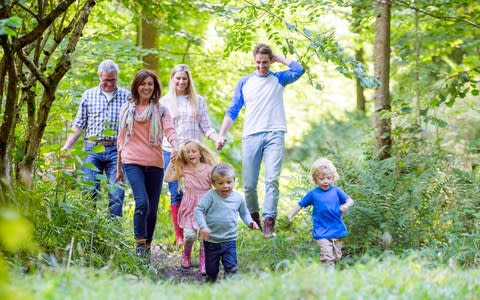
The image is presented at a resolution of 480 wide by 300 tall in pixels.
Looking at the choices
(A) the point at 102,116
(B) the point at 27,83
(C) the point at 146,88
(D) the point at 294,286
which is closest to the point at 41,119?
(B) the point at 27,83

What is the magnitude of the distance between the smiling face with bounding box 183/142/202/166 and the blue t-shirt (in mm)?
1396

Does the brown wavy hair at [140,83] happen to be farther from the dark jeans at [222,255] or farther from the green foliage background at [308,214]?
the dark jeans at [222,255]

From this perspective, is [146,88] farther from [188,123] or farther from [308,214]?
[308,214]

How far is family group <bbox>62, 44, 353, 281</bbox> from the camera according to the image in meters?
7.12

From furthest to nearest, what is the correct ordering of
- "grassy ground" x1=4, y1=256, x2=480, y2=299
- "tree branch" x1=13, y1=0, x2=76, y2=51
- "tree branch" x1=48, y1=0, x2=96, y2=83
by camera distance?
"tree branch" x1=48, y1=0, x2=96, y2=83 → "tree branch" x1=13, y1=0, x2=76, y2=51 → "grassy ground" x1=4, y1=256, x2=480, y2=299

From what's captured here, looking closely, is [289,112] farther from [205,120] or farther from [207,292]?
[207,292]

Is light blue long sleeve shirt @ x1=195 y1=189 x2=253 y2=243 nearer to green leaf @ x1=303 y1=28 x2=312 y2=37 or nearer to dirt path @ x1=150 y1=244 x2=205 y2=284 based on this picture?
dirt path @ x1=150 y1=244 x2=205 y2=284

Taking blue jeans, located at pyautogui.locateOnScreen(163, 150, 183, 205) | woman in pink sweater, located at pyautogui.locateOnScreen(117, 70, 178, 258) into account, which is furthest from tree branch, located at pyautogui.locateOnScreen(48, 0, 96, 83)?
blue jeans, located at pyautogui.locateOnScreen(163, 150, 183, 205)

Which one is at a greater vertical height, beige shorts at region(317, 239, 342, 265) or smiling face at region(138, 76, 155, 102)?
smiling face at region(138, 76, 155, 102)

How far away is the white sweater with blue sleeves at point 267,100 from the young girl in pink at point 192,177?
1255mm

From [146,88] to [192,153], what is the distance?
899 mm

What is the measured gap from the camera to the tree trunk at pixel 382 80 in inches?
392

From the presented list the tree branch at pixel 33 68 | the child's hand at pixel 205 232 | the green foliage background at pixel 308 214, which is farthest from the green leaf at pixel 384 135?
the tree branch at pixel 33 68

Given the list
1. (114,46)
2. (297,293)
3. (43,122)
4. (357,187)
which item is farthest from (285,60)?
(297,293)
